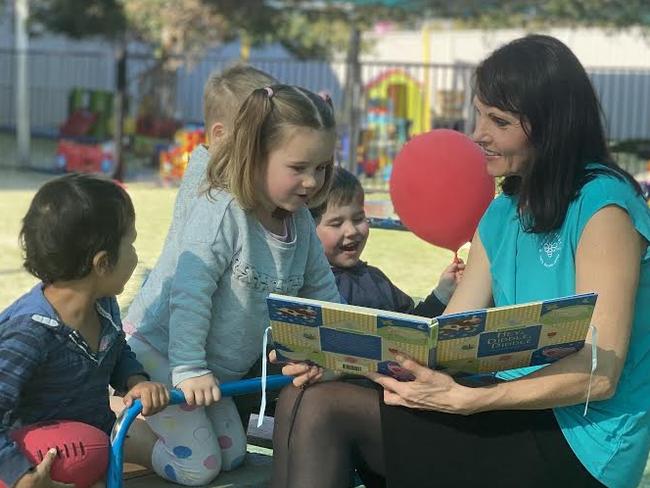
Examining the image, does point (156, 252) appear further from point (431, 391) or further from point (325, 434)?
point (431, 391)

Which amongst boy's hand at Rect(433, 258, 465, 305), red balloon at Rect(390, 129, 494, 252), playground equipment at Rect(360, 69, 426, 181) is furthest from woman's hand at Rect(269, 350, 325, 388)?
playground equipment at Rect(360, 69, 426, 181)

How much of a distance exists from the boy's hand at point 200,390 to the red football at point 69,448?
0.26 meters

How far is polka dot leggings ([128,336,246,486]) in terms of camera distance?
3125mm

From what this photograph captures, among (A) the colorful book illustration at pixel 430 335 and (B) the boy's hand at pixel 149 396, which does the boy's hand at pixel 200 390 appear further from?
(A) the colorful book illustration at pixel 430 335

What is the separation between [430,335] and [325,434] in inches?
18.4

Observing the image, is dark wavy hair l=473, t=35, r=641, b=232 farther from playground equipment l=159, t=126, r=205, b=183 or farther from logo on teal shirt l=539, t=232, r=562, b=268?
playground equipment l=159, t=126, r=205, b=183

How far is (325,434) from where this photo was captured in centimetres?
272

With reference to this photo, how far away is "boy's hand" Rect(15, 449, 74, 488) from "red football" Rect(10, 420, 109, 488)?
0.09 ft

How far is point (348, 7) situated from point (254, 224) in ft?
69.2

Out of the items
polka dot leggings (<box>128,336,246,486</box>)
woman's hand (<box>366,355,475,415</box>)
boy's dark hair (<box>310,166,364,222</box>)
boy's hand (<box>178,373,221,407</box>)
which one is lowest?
polka dot leggings (<box>128,336,246,486</box>)

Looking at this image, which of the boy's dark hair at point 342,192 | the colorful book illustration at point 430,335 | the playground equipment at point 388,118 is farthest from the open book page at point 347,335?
the playground equipment at point 388,118

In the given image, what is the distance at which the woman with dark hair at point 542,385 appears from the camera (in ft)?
8.66

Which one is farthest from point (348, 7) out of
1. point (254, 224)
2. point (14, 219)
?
point (254, 224)

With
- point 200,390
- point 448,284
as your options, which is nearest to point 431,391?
point 200,390
